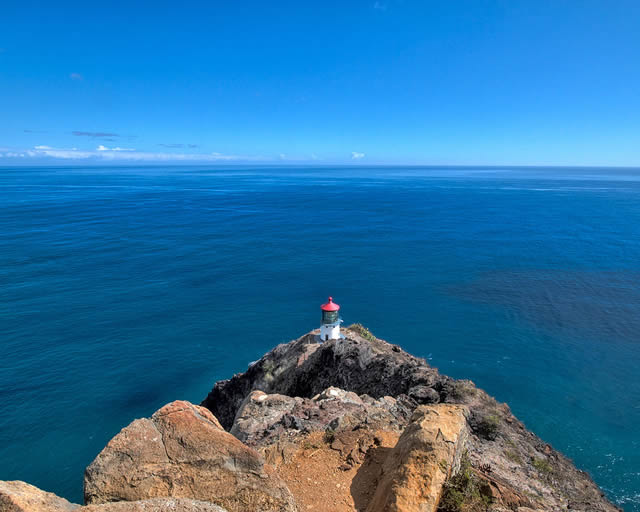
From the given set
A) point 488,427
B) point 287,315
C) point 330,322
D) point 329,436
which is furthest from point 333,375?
point 287,315

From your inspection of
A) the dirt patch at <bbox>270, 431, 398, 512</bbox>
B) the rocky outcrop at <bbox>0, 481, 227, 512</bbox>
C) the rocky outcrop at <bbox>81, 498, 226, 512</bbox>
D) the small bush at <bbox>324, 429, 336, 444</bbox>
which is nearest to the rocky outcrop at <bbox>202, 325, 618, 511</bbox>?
the dirt patch at <bbox>270, 431, 398, 512</bbox>

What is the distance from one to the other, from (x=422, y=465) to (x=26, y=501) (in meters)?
9.66

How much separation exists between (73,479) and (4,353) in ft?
70.2

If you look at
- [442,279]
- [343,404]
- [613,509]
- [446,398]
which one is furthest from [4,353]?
[442,279]

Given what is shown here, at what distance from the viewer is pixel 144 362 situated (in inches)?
1624

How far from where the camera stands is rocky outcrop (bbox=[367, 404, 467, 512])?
998 cm

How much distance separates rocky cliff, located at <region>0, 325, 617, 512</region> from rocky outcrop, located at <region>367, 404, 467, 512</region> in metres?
0.03

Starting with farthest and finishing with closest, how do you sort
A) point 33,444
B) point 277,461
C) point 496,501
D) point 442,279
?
point 442,279, point 33,444, point 277,461, point 496,501

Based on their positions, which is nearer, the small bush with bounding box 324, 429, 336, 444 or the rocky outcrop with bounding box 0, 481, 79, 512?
the rocky outcrop with bounding box 0, 481, 79, 512

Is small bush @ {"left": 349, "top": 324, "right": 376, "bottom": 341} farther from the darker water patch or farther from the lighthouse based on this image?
the darker water patch

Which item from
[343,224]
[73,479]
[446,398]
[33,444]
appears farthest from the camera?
[343,224]

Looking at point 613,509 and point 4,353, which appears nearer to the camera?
point 613,509

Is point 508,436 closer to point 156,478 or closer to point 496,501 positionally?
point 496,501

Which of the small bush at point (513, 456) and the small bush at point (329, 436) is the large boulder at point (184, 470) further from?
the small bush at point (513, 456)
